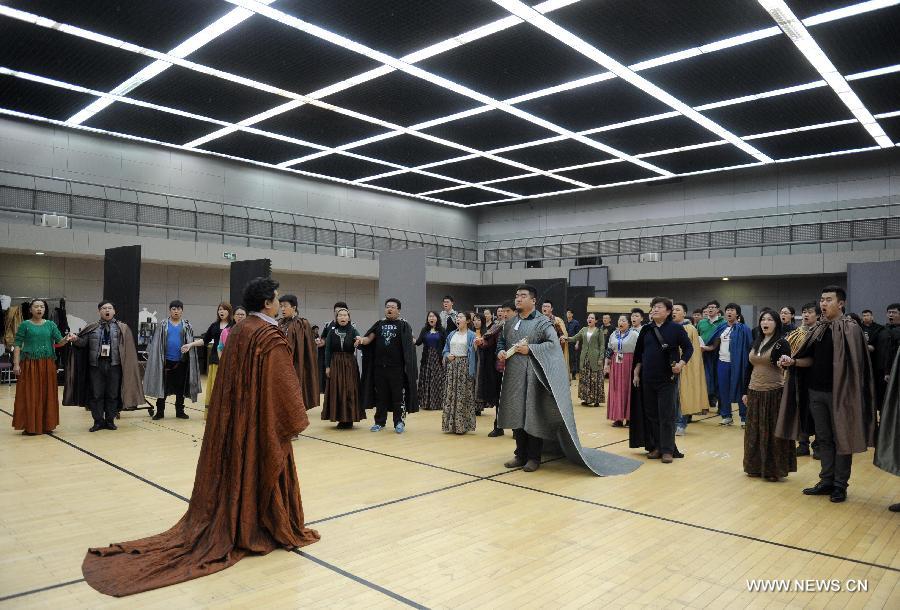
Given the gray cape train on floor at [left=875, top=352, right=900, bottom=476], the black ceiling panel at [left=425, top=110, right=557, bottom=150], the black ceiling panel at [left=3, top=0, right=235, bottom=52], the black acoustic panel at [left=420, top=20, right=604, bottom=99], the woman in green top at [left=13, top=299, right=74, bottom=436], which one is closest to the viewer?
the gray cape train on floor at [left=875, top=352, right=900, bottom=476]

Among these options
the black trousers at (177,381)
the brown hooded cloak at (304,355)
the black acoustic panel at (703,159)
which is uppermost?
the black acoustic panel at (703,159)

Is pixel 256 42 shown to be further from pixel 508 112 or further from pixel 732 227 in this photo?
pixel 732 227

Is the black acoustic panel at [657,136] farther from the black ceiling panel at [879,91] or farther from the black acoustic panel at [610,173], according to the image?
the black ceiling panel at [879,91]

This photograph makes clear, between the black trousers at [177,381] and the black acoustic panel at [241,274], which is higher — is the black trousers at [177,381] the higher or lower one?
the lower one

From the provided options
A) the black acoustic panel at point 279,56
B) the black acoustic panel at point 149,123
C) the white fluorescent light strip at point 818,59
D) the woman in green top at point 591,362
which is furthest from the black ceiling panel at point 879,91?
the black acoustic panel at point 149,123

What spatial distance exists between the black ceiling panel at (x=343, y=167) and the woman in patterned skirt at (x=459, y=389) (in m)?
11.2

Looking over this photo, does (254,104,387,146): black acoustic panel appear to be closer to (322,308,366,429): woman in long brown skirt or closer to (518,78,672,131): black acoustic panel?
(518,78,672,131): black acoustic panel

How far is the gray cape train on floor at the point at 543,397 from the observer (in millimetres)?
5750

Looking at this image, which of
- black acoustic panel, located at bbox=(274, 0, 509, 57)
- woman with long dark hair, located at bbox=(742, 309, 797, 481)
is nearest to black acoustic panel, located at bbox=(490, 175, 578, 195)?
black acoustic panel, located at bbox=(274, 0, 509, 57)

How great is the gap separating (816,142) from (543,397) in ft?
46.6

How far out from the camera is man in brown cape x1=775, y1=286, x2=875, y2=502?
4.84 meters

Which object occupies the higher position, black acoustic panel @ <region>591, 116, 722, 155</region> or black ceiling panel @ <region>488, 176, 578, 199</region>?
black acoustic panel @ <region>591, 116, 722, 155</region>

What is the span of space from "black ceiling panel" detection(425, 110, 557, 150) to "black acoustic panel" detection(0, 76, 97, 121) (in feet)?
25.6

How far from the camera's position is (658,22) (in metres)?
9.77
